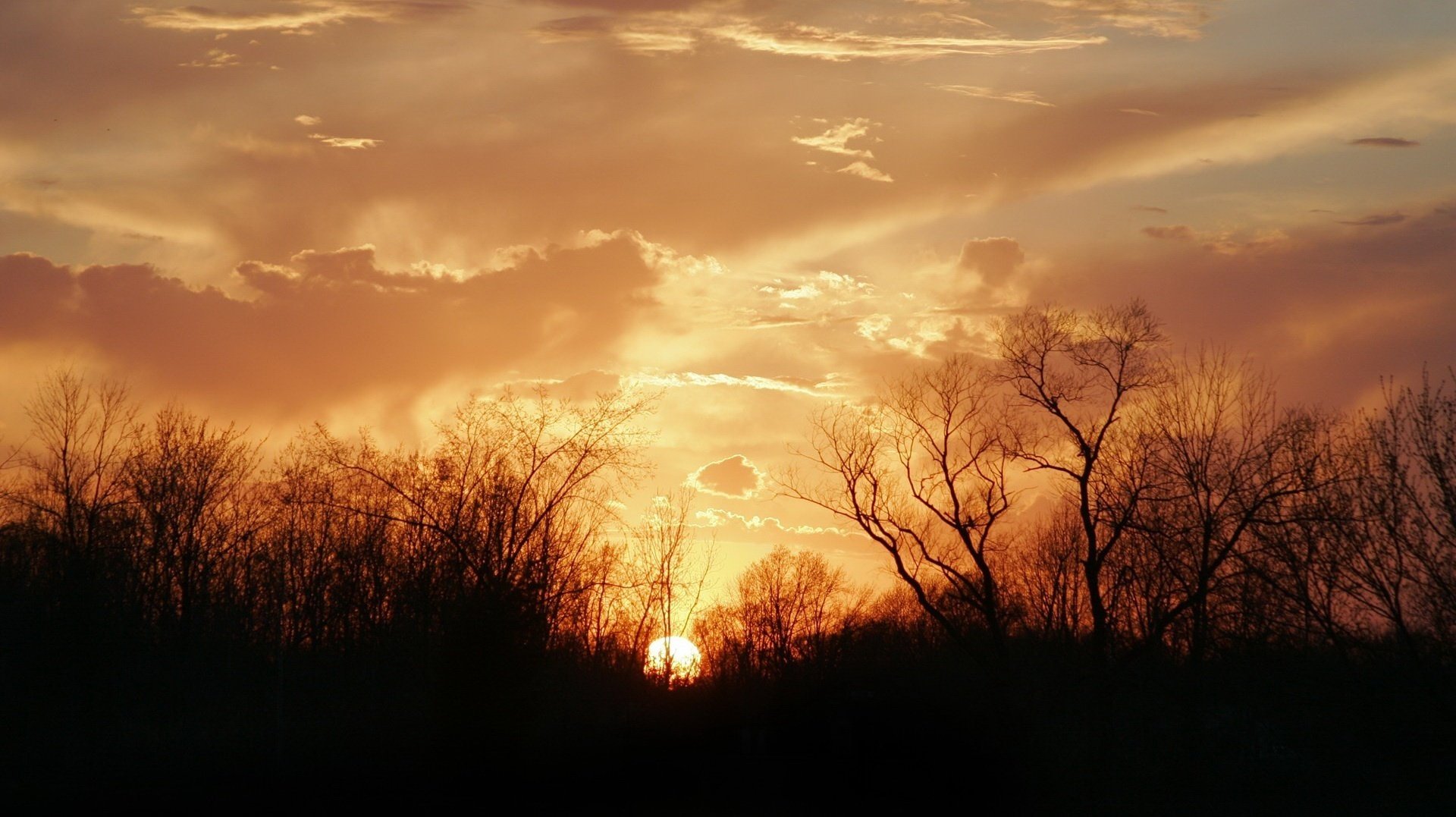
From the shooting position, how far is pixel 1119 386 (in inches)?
1403

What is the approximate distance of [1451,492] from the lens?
2567 centimetres

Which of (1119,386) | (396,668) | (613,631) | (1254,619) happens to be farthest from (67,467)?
(1254,619)

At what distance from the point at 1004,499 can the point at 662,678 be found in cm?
2981

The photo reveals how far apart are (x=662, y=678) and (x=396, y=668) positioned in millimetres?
20927

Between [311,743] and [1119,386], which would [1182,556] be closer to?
[1119,386]

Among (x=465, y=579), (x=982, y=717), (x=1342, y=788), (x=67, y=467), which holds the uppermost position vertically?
(x=67, y=467)

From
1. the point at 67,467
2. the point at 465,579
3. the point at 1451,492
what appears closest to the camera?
the point at 1451,492

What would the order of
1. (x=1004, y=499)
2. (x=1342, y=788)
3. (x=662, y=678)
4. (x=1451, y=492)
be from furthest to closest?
(x=662, y=678)
(x=1004, y=499)
(x=1342, y=788)
(x=1451, y=492)

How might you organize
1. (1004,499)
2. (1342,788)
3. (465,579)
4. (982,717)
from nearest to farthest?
(1342,788) < (982,717) < (1004,499) < (465,579)

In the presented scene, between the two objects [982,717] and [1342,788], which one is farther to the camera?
[982,717]

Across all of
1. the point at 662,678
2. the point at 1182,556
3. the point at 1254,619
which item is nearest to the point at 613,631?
the point at 662,678

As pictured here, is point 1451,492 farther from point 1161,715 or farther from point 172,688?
point 172,688

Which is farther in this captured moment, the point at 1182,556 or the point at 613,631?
the point at 613,631

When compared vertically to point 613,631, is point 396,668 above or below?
below
